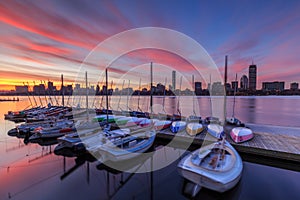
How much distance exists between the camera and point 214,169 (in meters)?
4.86

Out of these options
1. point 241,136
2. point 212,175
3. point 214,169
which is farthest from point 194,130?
point 212,175

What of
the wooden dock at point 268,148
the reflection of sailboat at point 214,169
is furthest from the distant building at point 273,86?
the reflection of sailboat at point 214,169

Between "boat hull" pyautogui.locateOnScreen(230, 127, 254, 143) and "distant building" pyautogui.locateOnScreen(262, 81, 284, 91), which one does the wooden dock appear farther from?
"distant building" pyautogui.locateOnScreen(262, 81, 284, 91)

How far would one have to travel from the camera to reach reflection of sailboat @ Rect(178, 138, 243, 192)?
4.59 meters

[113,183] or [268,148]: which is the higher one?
[268,148]

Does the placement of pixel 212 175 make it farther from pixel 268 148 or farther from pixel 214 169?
pixel 268 148

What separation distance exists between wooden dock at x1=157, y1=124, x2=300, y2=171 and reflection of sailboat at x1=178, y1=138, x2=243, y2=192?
2.30 meters

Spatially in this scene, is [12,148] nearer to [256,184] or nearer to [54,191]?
[54,191]

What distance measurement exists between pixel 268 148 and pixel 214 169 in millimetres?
4764

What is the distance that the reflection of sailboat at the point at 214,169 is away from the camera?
459cm

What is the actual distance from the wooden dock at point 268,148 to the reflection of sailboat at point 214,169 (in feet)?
7.53

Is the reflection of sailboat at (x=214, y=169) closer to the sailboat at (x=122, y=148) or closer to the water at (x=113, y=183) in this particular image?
the water at (x=113, y=183)

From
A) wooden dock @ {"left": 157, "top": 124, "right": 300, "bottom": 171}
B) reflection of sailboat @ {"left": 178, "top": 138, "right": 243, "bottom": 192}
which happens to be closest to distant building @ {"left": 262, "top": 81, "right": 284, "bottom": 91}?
wooden dock @ {"left": 157, "top": 124, "right": 300, "bottom": 171}

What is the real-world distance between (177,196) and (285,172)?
5.29 metres
